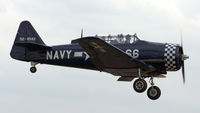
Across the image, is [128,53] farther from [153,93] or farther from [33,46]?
[33,46]

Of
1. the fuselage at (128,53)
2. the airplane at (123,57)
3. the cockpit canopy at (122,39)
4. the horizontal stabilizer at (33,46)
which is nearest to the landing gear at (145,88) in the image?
the airplane at (123,57)

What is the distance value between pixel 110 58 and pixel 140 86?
5.02 ft

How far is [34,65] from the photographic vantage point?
23000 millimetres

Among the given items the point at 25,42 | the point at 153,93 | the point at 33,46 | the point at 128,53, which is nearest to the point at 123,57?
the point at 128,53

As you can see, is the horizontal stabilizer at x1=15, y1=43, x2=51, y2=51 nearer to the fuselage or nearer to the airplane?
the airplane

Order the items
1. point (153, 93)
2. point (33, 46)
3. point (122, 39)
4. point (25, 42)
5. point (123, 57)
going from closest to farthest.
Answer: point (123, 57) < point (153, 93) < point (122, 39) < point (33, 46) < point (25, 42)

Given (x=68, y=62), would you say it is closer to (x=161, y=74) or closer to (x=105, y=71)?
(x=105, y=71)

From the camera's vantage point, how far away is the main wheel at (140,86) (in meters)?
19.8

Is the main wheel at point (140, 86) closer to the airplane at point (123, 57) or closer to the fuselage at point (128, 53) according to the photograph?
the airplane at point (123, 57)

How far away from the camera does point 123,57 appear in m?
19.7

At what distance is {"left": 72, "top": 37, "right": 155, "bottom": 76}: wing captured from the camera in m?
19.0

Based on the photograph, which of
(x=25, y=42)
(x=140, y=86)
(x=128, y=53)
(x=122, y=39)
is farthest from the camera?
(x=25, y=42)

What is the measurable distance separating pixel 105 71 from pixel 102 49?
1950 mm

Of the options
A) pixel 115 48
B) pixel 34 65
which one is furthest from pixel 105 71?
pixel 34 65
